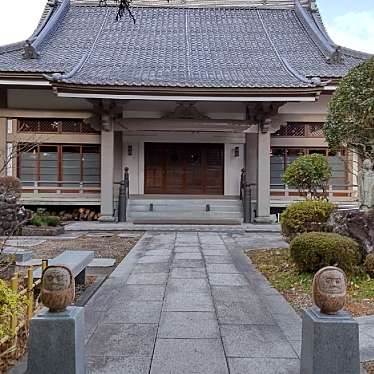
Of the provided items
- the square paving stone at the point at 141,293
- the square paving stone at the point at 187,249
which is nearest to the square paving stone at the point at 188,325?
the square paving stone at the point at 141,293

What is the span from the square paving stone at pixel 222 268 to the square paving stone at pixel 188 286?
2.53 feet

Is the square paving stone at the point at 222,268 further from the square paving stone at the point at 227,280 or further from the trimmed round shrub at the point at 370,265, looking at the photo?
the trimmed round shrub at the point at 370,265

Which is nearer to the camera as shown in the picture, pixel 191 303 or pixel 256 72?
pixel 191 303

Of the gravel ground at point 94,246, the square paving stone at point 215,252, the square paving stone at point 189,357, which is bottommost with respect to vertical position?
the gravel ground at point 94,246

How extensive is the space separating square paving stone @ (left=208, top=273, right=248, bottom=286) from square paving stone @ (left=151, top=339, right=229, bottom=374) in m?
2.33

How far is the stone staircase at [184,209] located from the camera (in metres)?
15.2

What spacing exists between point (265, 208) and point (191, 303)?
32.8 feet

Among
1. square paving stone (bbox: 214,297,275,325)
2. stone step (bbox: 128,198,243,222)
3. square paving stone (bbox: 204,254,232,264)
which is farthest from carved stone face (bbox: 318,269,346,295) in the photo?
stone step (bbox: 128,198,243,222)

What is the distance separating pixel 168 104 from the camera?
51.1ft

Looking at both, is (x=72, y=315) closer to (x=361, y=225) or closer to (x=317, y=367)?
(x=317, y=367)

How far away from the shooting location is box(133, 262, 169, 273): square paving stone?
7.25 meters

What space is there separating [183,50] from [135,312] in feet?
47.5

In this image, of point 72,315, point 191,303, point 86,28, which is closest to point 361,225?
point 191,303

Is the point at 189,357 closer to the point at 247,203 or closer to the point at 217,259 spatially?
the point at 217,259
